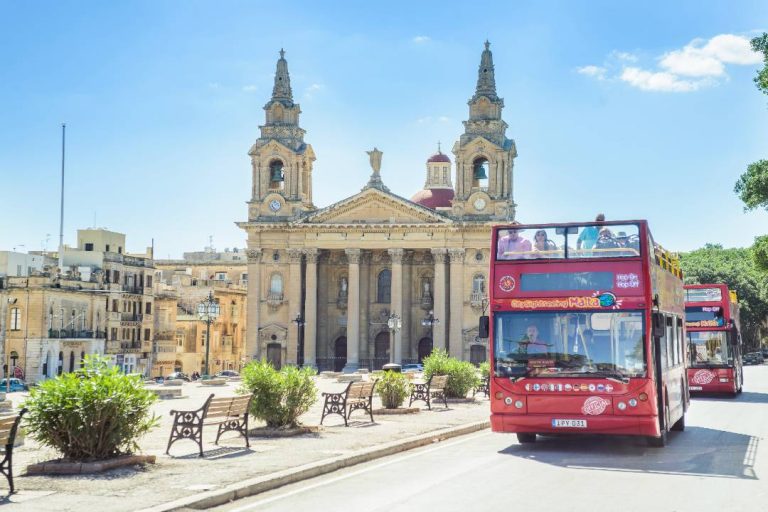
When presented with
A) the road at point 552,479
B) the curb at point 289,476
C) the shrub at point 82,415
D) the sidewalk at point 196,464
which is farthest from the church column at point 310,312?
the shrub at point 82,415

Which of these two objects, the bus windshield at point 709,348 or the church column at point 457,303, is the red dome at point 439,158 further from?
the bus windshield at point 709,348

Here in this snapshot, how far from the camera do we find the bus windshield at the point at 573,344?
15281 millimetres

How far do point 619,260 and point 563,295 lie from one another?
3.22 feet

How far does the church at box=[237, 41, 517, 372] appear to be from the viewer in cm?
6806

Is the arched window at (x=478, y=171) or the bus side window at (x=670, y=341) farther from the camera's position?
the arched window at (x=478, y=171)

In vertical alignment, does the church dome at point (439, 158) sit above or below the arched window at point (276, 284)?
above

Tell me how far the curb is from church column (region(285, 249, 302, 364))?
5029cm

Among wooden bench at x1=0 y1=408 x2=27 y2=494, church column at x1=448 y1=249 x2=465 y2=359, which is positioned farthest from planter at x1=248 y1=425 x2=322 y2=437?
church column at x1=448 y1=249 x2=465 y2=359

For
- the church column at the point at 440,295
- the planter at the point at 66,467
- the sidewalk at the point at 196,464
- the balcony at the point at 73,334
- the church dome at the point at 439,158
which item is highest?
the church dome at the point at 439,158

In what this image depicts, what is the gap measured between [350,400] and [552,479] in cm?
879

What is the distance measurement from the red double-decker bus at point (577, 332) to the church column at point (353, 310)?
52086mm

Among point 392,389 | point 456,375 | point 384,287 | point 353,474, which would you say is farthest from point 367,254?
point 353,474

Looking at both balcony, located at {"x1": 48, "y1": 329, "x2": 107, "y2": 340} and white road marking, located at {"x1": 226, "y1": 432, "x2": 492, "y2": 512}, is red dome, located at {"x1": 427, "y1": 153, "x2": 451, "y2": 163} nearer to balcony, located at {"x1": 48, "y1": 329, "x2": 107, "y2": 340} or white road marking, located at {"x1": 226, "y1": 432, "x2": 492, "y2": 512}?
balcony, located at {"x1": 48, "y1": 329, "x2": 107, "y2": 340}

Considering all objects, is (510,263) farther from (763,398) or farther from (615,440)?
(763,398)
